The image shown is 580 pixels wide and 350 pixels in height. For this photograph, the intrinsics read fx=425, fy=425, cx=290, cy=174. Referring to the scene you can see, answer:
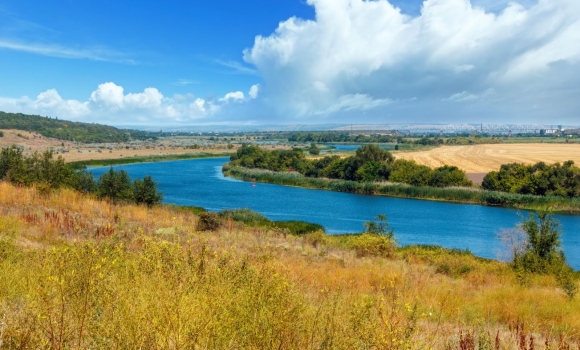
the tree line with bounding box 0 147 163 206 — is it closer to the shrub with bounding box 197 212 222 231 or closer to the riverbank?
the shrub with bounding box 197 212 222 231

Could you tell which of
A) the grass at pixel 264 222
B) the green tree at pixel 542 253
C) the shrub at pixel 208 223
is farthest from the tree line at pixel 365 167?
the shrub at pixel 208 223

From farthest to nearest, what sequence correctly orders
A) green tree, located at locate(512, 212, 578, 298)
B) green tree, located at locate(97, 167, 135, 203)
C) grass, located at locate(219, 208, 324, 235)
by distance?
grass, located at locate(219, 208, 324, 235) → green tree, located at locate(97, 167, 135, 203) → green tree, located at locate(512, 212, 578, 298)

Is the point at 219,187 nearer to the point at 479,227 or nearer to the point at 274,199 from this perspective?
the point at 274,199

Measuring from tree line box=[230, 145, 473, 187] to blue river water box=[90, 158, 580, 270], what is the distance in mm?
7736

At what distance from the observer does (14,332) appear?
324 cm

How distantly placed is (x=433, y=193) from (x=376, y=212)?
494 inches

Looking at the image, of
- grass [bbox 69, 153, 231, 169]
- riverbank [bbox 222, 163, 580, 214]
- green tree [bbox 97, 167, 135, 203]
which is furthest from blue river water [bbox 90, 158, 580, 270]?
grass [bbox 69, 153, 231, 169]

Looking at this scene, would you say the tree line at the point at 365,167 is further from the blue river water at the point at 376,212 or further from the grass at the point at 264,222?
the grass at the point at 264,222

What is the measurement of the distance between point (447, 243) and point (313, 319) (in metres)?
28.0

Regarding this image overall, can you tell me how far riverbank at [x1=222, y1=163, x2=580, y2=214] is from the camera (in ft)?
144

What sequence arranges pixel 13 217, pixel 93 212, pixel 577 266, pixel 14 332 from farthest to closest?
pixel 577 266 → pixel 93 212 → pixel 13 217 → pixel 14 332

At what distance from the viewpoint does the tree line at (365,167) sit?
54.7m

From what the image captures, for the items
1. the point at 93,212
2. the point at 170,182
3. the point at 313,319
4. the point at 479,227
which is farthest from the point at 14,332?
the point at 170,182

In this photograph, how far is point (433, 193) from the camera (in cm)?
5016
